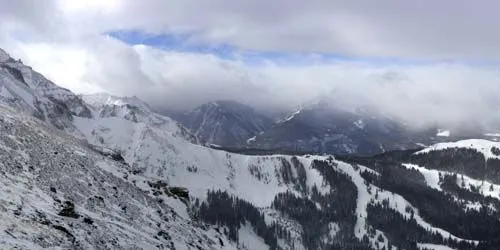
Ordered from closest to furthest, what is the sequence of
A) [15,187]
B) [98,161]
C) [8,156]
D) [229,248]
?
[15,187]
[8,156]
[98,161]
[229,248]

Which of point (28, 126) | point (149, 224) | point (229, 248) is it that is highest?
point (28, 126)

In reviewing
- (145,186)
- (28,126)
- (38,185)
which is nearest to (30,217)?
(38,185)

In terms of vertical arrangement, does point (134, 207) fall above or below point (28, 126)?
below

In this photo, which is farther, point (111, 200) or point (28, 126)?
point (28, 126)

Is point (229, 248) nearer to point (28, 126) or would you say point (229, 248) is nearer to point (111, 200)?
point (111, 200)

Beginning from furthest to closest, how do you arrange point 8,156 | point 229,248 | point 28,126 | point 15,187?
point 229,248
point 28,126
point 8,156
point 15,187

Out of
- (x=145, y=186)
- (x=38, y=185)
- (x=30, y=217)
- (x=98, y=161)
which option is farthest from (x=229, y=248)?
(x=30, y=217)

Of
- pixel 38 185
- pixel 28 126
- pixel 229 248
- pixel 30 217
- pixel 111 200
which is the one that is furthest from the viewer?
pixel 229 248

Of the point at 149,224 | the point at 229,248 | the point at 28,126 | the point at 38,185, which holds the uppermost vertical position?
the point at 28,126

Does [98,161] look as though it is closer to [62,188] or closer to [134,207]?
[134,207]
